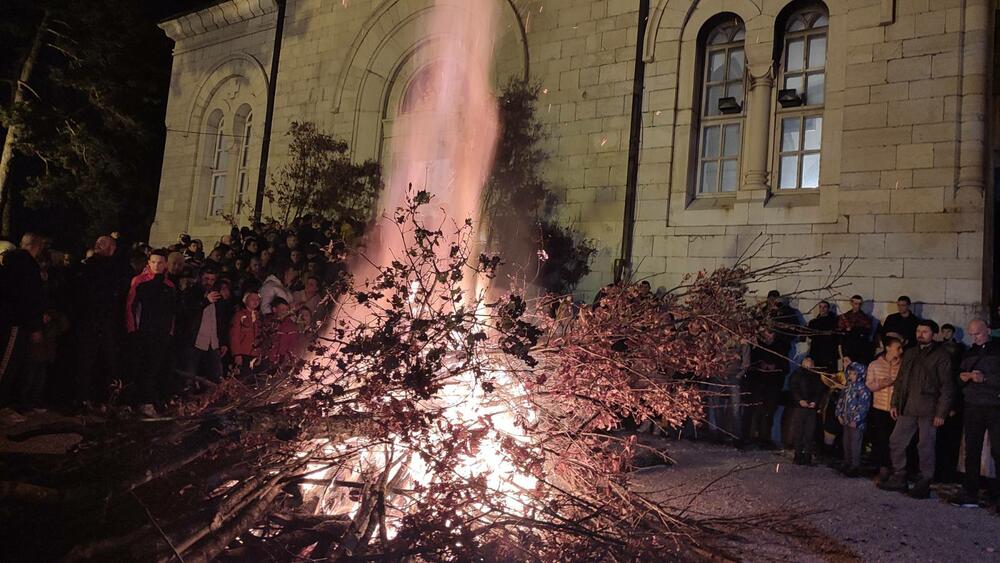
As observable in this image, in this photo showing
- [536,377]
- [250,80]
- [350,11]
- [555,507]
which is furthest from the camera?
[250,80]

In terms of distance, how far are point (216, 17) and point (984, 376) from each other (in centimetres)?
1790

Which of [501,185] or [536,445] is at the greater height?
[501,185]

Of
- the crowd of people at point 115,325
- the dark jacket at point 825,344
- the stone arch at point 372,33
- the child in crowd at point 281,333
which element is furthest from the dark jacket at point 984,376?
the stone arch at point 372,33

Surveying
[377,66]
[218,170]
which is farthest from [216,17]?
[377,66]

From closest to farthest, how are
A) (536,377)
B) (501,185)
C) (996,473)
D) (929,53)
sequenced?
(536,377) < (996,473) < (929,53) < (501,185)

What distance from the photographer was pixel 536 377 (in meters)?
4.90

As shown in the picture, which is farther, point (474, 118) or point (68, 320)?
point (474, 118)

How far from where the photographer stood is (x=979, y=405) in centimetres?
739

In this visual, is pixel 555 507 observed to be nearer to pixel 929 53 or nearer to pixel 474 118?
pixel 929 53

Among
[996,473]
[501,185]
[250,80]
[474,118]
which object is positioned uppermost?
[250,80]

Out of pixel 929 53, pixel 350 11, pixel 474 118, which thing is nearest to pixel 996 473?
pixel 929 53

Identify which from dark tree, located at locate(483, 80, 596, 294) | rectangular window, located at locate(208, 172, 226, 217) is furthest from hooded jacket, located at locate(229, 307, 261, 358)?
rectangular window, located at locate(208, 172, 226, 217)

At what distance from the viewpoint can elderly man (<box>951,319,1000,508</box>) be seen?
7.25 m

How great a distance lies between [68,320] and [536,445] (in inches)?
255
